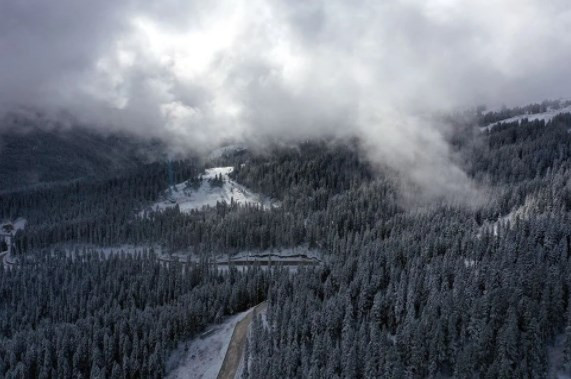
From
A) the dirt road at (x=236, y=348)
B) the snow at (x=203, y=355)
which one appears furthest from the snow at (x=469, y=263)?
the snow at (x=203, y=355)

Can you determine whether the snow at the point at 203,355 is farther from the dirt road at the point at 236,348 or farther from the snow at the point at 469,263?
the snow at the point at 469,263

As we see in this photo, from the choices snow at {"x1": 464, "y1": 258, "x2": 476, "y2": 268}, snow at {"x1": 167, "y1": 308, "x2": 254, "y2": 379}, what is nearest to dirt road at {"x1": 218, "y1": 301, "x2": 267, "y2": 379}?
snow at {"x1": 167, "y1": 308, "x2": 254, "y2": 379}

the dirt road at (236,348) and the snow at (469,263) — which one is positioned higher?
the snow at (469,263)

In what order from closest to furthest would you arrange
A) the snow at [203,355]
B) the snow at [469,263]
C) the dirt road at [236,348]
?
the dirt road at [236,348], the snow at [203,355], the snow at [469,263]

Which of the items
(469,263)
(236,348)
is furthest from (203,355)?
(469,263)

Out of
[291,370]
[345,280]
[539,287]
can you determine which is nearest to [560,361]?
[539,287]

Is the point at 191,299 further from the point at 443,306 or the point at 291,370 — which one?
the point at 443,306
